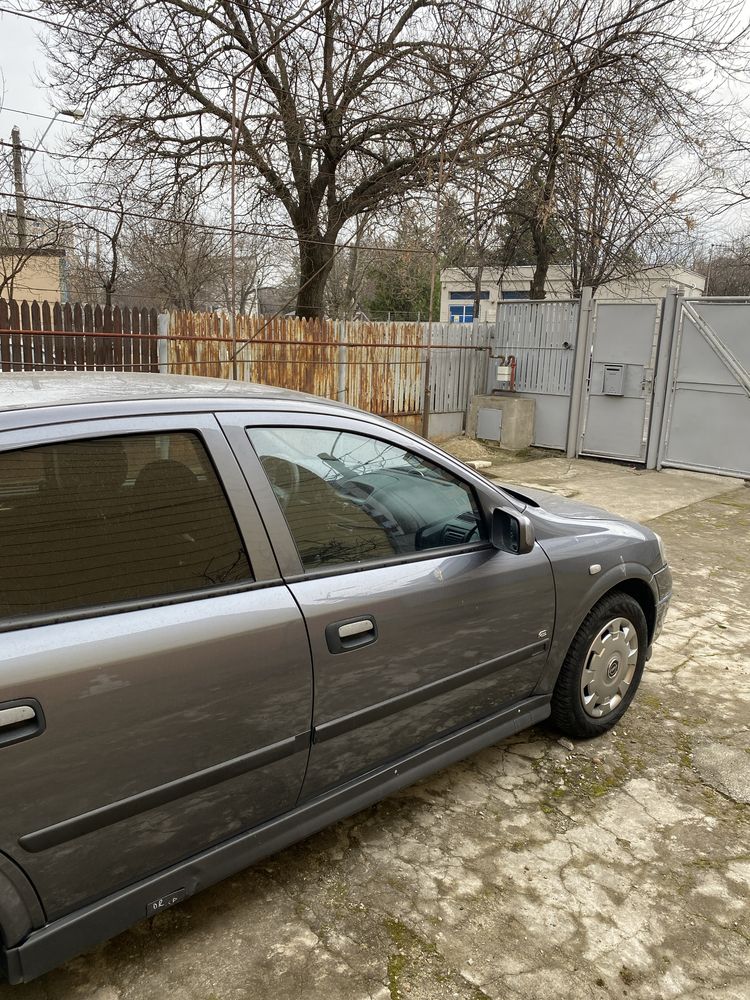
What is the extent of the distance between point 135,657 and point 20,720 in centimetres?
28

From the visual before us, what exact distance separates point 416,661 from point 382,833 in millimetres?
741

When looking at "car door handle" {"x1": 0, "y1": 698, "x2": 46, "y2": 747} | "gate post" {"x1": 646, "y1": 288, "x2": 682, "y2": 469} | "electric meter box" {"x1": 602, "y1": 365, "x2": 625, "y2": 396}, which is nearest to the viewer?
"car door handle" {"x1": 0, "y1": 698, "x2": 46, "y2": 747}

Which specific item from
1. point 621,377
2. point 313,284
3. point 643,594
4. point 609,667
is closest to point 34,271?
point 313,284

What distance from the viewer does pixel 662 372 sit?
1039cm

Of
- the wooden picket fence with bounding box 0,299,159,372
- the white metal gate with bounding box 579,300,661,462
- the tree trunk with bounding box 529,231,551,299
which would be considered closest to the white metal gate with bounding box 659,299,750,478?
the white metal gate with bounding box 579,300,661,462

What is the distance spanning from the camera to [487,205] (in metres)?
12.4

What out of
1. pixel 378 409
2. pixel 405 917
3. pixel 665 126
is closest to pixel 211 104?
pixel 378 409

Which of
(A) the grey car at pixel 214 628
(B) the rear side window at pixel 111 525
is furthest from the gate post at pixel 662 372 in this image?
(B) the rear side window at pixel 111 525

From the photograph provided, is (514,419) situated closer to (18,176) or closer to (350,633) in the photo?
(18,176)

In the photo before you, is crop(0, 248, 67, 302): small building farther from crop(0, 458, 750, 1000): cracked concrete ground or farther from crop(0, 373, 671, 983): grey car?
crop(0, 458, 750, 1000): cracked concrete ground

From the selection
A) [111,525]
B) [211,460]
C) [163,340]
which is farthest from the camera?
[163,340]

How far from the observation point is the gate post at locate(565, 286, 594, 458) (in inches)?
436

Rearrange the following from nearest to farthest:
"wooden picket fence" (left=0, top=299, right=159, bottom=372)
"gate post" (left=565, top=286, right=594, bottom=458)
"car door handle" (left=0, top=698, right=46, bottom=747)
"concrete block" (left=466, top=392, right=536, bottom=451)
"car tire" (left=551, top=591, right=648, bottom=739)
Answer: "car door handle" (left=0, top=698, right=46, bottom=747) < "car tire" (left=551, top=591, right=648, bottom=739) < "wooden picket fence" (left=0, top=299, right=159, bottom=372) < "gate post" (left=565, top=286, right=594, bottom=458) < "concrete block" (left=466, top=392, right=536, bottom=451)

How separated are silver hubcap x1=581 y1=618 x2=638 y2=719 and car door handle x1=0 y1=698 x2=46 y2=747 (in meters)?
2.31
